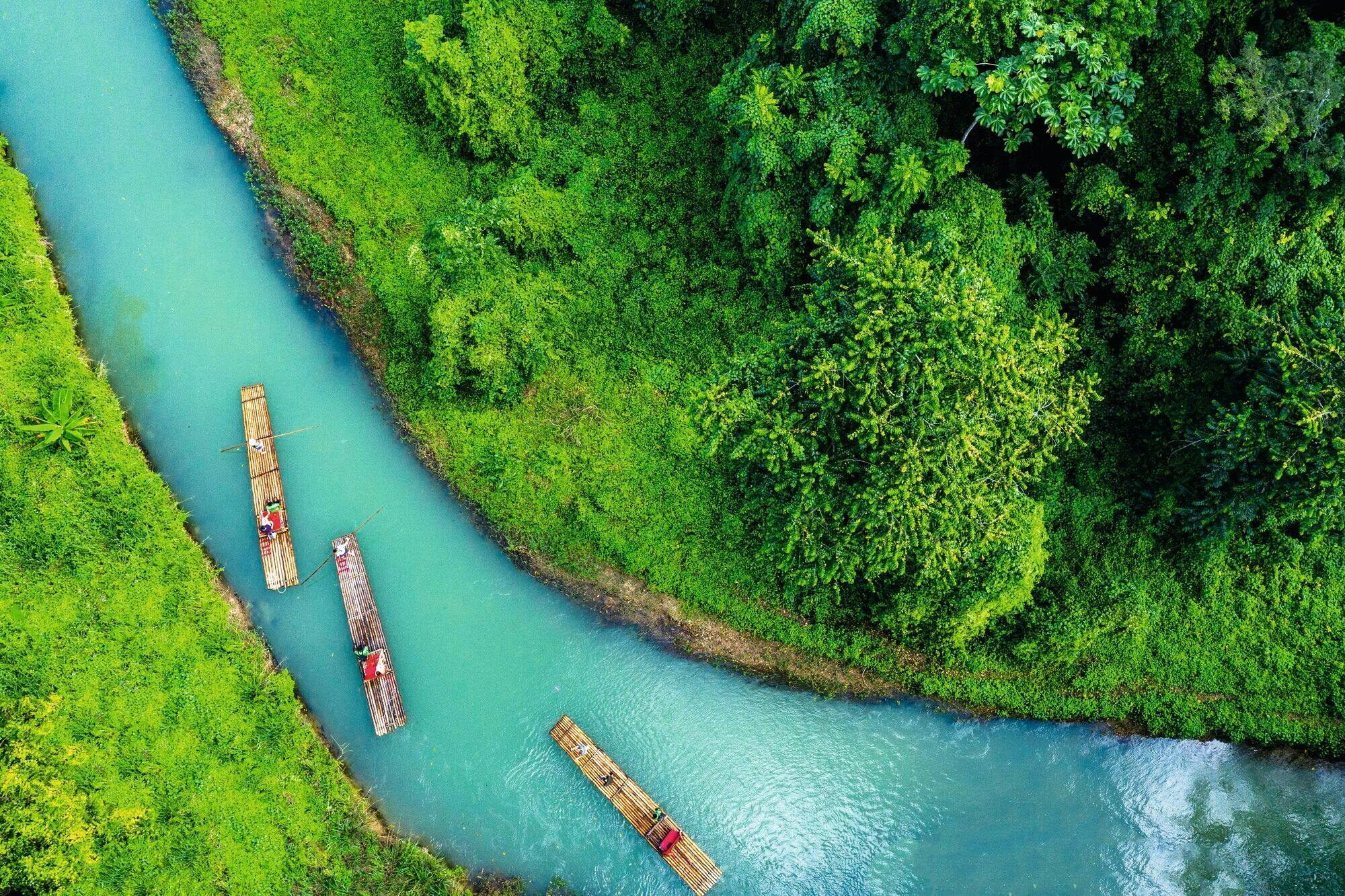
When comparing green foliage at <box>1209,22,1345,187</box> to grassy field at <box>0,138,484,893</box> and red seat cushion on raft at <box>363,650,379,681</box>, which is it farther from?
grassy field at <box>0,138,484,893</box>

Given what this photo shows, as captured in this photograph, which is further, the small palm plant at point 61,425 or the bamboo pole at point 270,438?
the bamboo pole at point 270,438

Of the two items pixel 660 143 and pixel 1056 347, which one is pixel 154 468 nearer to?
pixel 660 143

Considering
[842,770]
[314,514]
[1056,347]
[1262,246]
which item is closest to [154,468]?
[314,514]

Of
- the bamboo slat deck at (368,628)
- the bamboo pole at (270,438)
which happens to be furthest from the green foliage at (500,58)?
the bamboo slat deck at (368,628)

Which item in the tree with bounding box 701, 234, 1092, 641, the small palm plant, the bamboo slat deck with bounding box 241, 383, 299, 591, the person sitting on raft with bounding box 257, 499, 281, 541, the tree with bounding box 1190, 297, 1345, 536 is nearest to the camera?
the tree with bounding box 1190, 297, 1345, 536

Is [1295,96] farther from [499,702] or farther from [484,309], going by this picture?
[499,702]

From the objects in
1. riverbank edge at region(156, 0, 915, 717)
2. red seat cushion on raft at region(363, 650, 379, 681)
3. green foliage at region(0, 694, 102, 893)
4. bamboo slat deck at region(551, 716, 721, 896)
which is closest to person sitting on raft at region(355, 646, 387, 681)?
red seat cushion on raft at region(363, 650, 379, 681)

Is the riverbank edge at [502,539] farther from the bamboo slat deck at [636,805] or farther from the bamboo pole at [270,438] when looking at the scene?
the bamboo slat deck at [636,805]
